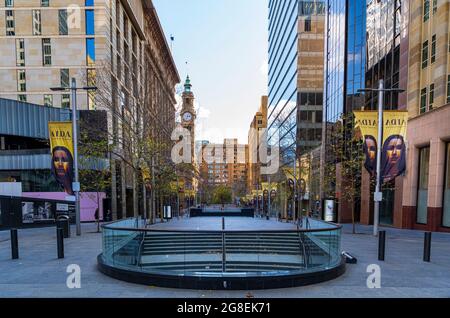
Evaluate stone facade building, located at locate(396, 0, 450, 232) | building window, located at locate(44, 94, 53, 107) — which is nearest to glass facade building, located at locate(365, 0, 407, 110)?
stone facade building, located at locate(396, 0, 450, 232)

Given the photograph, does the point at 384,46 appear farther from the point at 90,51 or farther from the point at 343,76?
the point at 90,51

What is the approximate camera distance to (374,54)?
2469cm

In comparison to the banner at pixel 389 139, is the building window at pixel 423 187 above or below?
below

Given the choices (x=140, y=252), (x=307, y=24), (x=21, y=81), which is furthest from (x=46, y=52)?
(x=307, y=24)

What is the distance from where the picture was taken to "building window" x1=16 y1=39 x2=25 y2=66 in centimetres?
3078

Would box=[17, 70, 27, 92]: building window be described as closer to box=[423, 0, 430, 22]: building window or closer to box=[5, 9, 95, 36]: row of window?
box=[5, 9, 95, 36]: row of window

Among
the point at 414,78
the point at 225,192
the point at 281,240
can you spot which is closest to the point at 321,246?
the point at 281,240

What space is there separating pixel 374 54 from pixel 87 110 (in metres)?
28.8

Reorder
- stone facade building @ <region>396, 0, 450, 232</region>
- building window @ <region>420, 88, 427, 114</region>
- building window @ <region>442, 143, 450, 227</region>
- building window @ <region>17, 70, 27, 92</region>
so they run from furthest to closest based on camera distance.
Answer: building window @ <region>17, 70, 27, 92</region>
building window @ <region>420, 88, 427, 114</region>
stone facade building @ <region>396, 0, 450, 232</region>
building window @ <region>442, 143, 450, 227</region>

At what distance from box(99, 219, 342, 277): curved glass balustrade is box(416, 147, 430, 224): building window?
1419 cm

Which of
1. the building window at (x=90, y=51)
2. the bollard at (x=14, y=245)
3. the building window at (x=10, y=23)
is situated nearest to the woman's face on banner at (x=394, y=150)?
the bollard at (x=14, y=245)

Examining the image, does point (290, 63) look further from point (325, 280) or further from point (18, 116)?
point (325, 280)

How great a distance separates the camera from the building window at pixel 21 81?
31078 mm

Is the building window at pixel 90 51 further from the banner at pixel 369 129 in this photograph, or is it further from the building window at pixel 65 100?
the banner at pixel 369 129
